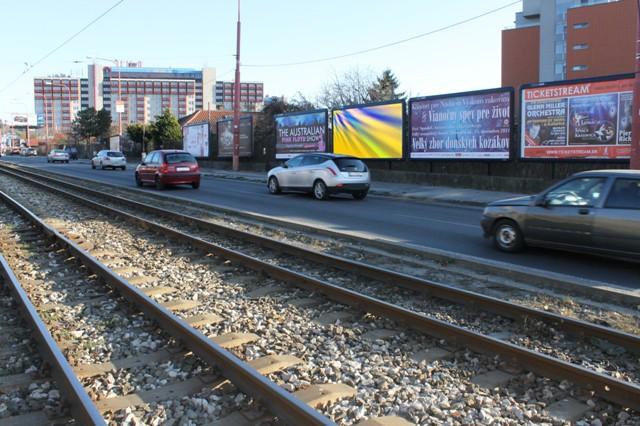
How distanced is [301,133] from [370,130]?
17.7 ft

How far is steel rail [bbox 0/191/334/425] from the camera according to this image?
3670mm

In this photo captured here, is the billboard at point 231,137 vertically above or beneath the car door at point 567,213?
above

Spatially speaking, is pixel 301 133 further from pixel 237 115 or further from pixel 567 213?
pixel 567 213

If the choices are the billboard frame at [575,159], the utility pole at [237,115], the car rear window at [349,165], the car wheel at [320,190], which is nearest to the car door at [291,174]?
the car wheel at [320,190]

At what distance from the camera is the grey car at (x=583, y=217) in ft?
27.1

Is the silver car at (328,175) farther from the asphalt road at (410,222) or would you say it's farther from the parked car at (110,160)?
the parked car at (110,160)

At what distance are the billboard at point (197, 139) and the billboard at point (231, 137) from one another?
2.56 metres

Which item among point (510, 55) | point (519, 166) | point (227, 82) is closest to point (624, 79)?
point (519, 166)

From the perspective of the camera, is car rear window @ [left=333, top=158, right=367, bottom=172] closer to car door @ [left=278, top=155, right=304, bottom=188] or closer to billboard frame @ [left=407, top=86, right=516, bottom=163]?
car door @ [left=278, top=155, right=304, bottom=188]

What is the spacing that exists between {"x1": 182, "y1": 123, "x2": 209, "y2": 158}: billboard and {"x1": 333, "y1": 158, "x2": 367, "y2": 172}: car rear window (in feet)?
85.9

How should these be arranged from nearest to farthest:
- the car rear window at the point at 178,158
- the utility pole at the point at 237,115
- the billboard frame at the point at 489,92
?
the billboard frame at the point at 489,92 < the car rear window at the point at 178,158 < the utility pole at the point at 237,115

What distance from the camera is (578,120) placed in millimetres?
20469

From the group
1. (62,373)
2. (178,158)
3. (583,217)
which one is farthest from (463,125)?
(62,373)

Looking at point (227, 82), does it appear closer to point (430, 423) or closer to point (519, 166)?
point (519, 166)
